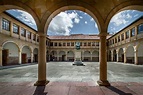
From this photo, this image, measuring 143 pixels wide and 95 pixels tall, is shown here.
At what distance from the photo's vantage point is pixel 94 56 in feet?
139

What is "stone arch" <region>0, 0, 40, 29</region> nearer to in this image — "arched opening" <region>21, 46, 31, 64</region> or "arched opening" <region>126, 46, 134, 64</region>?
"arched opening" <region>21, 46, 31, 64</region>

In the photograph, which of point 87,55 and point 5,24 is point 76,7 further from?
point 87,55

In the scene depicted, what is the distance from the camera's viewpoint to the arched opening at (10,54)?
19062 millimetres

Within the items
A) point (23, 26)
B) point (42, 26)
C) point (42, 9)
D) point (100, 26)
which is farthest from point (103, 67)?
point (23, 26)

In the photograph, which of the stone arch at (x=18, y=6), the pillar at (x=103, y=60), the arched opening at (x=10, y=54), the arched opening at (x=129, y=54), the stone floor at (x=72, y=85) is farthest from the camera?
the arched opening at (x=129, y=54)

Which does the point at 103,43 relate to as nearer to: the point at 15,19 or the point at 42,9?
the point at 42,9

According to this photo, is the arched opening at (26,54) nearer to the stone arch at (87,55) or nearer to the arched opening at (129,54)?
the stone arch at (87,55)

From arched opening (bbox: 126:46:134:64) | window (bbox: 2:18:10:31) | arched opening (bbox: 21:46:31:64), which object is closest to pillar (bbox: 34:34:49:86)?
window (bbox: 2:18:10:31)

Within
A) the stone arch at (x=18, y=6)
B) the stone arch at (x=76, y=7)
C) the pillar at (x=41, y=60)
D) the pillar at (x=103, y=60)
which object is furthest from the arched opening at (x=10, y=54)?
the pillar at (x=103, y=60)

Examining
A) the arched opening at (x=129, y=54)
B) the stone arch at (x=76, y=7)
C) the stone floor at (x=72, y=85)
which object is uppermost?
the stone arch at (x=76, y=7)

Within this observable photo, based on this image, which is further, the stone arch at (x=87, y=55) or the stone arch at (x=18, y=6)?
the stone arch at (x=87, y=55)

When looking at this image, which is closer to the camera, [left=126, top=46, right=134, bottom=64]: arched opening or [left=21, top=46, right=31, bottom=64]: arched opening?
[left=21, top=46, right=31, bottom=64]: arched opening

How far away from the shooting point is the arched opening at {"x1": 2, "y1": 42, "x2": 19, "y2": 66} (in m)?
19.1

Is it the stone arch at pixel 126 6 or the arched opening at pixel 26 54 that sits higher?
the stone arch at pixel 126 6
